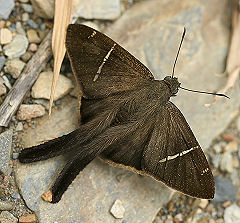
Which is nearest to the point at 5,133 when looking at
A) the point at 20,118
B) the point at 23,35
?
the point at 20,118

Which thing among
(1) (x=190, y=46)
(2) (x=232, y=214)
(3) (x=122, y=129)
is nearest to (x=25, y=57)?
(3) (x=122, y=129)

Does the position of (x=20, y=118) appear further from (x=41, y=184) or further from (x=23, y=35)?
(x=23, y=35)

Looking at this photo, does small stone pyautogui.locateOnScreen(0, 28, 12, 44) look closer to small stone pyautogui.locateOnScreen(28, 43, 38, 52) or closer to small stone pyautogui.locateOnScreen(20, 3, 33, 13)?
small stone pyautogui.locateOnScreen(28, 43, 38, 52)

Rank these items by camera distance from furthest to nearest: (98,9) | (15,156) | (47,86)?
1. (98,9)
2. (47,86)
3. (15,156)

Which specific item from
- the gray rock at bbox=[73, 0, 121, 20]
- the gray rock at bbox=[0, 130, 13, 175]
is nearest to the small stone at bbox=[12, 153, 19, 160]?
the gray rock at bbox=[0, 130, 13, 175]

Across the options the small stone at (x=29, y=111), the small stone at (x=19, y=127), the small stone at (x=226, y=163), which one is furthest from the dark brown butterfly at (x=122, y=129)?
the small stone at (x=226, y=163)

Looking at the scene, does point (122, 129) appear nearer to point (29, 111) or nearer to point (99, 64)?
point (99, 64)
